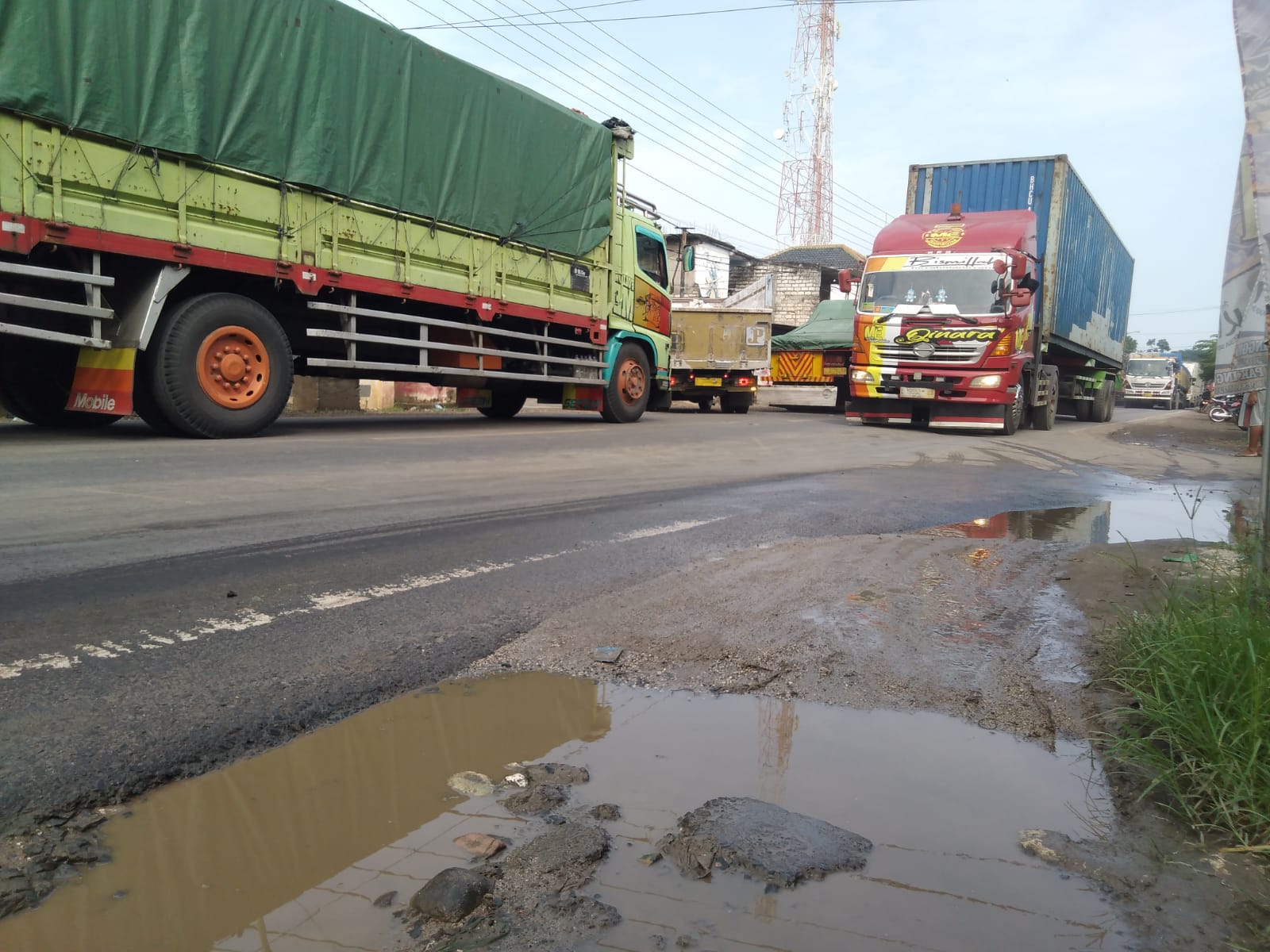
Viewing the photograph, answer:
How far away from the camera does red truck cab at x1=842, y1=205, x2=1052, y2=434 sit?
1341cm

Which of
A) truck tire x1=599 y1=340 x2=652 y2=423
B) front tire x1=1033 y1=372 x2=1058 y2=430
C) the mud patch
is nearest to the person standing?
the mud patch

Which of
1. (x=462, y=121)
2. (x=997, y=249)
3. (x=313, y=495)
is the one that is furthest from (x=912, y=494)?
(x=997, y=249)

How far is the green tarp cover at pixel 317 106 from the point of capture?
6.76 metres

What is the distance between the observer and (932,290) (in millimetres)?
13734

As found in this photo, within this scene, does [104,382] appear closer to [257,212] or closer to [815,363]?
[257,212]

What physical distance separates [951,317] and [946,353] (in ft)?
1.78

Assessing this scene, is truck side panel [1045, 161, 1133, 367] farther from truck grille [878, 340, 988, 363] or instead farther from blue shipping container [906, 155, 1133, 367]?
truck grille [878, 340, 988, 363]

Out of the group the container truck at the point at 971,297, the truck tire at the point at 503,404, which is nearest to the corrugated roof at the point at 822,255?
the container truck at the point at 971,297

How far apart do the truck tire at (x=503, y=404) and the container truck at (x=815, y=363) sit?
28.0ft

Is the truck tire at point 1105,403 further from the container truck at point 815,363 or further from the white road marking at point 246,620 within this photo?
the white road marking at point 246,620

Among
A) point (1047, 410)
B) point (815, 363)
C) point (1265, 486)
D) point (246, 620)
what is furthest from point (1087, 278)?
point (246, 620)

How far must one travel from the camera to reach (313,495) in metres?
5.57

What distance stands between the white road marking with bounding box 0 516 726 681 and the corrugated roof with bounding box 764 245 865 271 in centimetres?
3491

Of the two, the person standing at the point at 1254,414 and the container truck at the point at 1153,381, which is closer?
the person standing at the point at 1254,414
